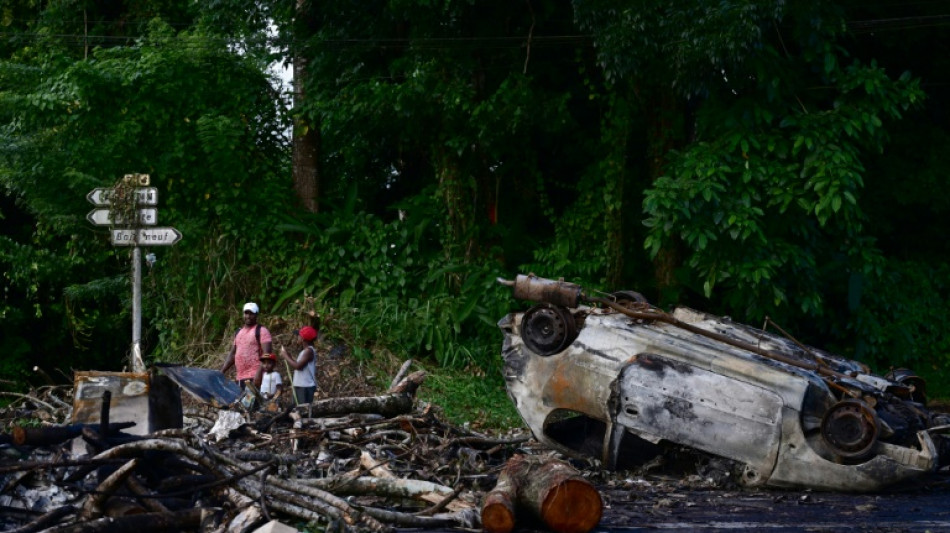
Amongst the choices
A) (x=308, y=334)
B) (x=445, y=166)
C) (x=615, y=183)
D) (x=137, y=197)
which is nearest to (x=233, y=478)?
(x=308, y=334)

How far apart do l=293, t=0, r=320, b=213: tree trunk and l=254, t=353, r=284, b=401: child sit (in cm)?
706

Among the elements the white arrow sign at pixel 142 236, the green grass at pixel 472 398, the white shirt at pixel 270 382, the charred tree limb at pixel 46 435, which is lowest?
→ the green grass at pixel 472 398

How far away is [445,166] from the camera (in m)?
19.1

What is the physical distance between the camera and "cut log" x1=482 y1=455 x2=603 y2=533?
6871mm

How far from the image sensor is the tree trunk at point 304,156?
771 inches

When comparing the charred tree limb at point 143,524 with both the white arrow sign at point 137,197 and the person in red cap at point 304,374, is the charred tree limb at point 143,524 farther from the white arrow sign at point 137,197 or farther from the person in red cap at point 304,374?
the white arrow sign at point 137,197

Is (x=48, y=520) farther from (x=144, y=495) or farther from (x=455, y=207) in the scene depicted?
(x=455, y=207)

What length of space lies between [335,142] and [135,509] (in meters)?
13.8

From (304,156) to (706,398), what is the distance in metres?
11.6

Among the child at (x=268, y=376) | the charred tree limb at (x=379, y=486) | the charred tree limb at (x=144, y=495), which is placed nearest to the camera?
the charred tree limb at (x=144, y=495)

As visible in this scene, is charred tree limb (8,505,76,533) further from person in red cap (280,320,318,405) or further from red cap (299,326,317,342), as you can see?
red cap (299,326,317,342)

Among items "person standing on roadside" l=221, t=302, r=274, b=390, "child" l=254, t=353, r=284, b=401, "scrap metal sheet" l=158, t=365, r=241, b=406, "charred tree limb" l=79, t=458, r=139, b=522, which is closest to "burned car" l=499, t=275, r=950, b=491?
"scrap metal sheet" l=158, t=365, r=241, b=406

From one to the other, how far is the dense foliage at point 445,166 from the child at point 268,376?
4694mm

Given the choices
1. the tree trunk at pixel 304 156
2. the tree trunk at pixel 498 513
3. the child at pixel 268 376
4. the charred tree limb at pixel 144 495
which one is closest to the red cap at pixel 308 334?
the child at pixel 268 376
